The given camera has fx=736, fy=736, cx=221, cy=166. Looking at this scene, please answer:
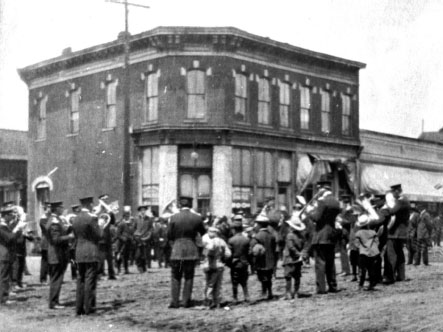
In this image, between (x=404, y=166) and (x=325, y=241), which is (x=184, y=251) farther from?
(x=404, y=166)

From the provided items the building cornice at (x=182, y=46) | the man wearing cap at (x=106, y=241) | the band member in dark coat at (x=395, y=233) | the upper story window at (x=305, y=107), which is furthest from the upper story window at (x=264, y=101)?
the band member in dark coat at (x=395, y=233)

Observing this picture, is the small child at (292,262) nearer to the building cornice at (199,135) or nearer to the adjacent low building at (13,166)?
the building cornice at (199,135)

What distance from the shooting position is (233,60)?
29.4 metres

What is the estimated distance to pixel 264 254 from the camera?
13.7 metres

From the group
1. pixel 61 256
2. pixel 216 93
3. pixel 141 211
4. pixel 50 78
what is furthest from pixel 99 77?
pixel 61 256

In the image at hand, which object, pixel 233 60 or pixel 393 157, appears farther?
pixel 393 157

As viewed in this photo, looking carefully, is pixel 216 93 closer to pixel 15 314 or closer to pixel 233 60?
pixel 233 60

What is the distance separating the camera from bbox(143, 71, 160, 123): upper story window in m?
29.9

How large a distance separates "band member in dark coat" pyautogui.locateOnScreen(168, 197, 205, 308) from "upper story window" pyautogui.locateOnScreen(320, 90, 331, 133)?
21.6m

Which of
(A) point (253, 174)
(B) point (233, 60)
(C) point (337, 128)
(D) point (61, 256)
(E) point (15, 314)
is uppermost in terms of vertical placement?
(B) point (233, 60)

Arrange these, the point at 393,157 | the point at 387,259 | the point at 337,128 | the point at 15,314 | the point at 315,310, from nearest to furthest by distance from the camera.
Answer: the point at 315,310
the point at 15,314
the point at 387,259
the point at 337,128
the point at 393,157

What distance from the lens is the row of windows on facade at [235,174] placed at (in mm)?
28969

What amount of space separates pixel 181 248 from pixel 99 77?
20.5 meters

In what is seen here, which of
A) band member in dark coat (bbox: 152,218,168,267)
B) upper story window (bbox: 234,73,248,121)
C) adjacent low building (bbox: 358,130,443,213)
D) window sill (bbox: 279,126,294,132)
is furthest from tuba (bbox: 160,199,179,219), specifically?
adjacent low building (bbox: 358,130,443,213)
